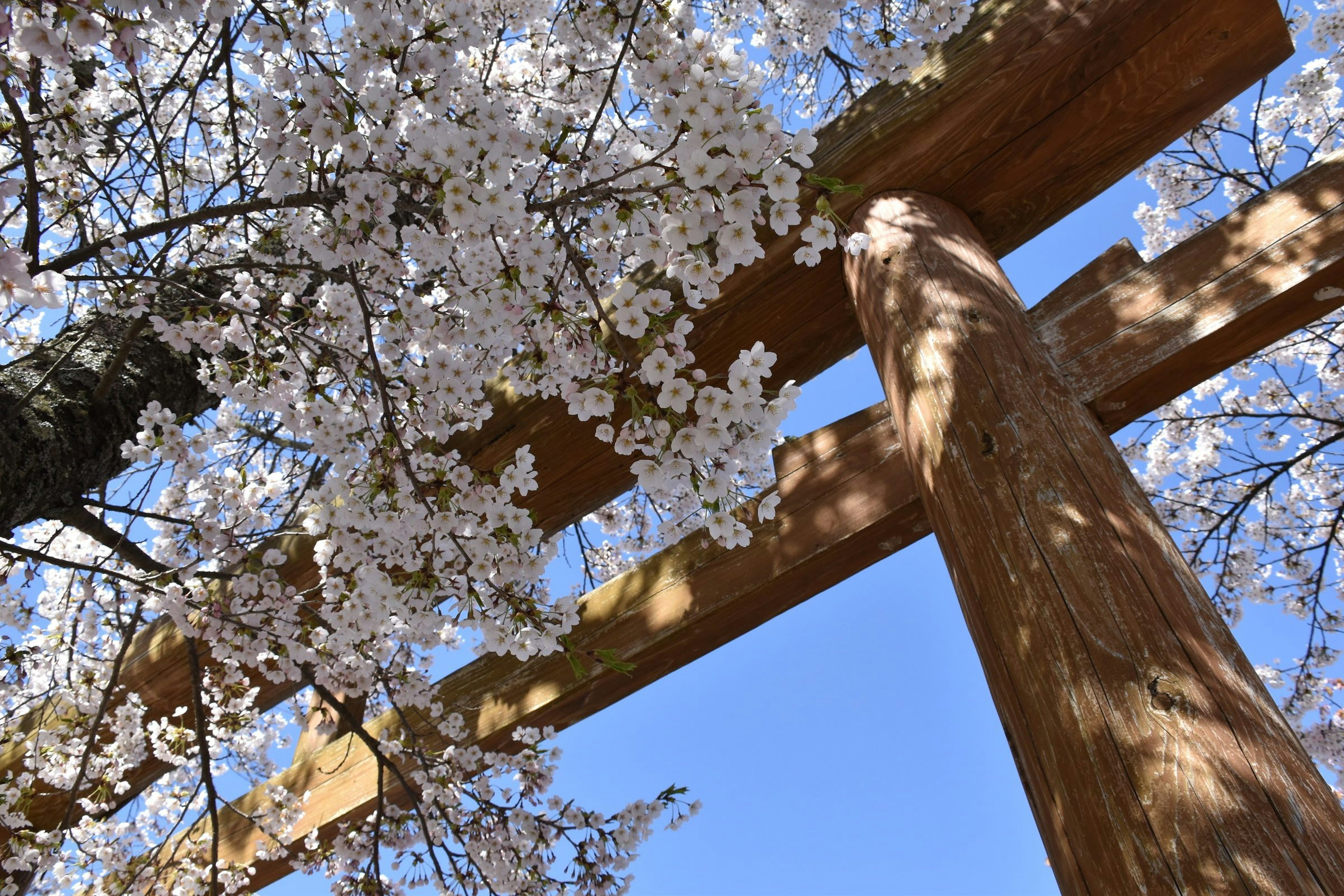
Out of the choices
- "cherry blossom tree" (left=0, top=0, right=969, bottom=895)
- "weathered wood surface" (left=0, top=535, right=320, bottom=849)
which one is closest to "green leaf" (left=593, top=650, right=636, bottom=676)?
"cherry blossom tree" (left=0, top=0, right=969, bottom=895)

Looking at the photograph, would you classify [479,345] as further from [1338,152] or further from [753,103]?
[1338,152]

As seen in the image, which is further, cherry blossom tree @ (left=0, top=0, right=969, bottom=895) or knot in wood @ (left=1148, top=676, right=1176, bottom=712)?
cherry blossom tree @ (left=0, top=0, right=969, bottom=895)

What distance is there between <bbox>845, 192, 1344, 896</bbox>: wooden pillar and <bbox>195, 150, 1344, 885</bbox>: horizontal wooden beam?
0.83 ft

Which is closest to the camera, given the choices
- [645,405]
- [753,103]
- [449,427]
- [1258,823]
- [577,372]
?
[1258,823]

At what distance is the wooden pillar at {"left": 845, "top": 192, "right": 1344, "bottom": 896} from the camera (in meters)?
0.96

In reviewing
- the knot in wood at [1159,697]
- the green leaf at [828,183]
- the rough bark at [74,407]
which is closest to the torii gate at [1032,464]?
the knot in wood at [1159,697]

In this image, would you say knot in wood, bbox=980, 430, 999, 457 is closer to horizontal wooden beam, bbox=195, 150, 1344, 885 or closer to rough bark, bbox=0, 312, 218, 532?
horizontal wooden beam, bbox=195, 150, 1344, 885

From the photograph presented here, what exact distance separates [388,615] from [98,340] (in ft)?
5.84

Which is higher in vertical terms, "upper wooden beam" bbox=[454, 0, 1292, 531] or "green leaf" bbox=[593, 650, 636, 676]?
"upper wooden beam" bbox=[454, 0, 1292, 531]

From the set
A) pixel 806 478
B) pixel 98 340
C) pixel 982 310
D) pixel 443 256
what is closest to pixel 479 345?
pixel 443 256

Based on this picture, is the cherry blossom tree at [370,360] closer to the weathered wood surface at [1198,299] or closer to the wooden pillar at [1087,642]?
the wooden pillar at [1087,642]

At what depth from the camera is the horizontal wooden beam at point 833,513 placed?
175 centimetres

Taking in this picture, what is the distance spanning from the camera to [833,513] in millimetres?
2061

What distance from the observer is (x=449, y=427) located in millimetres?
2113
